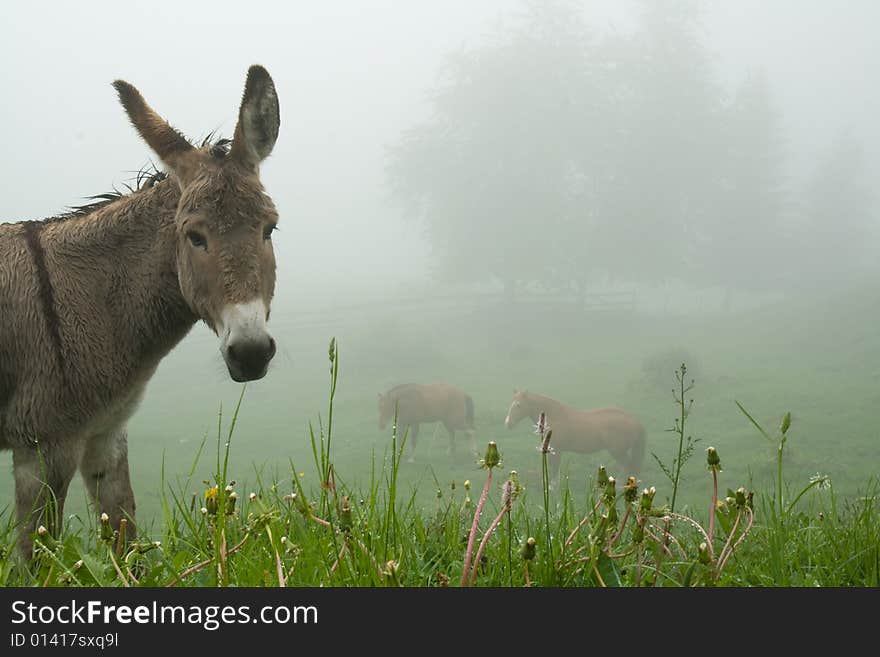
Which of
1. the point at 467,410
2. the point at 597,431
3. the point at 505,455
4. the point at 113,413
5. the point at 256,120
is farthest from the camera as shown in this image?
the point at 467,410

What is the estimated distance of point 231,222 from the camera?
131 inches

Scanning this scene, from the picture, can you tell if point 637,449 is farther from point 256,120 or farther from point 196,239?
point 196,239

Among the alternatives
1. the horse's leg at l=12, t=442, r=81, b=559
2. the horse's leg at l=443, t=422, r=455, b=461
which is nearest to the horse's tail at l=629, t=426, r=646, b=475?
the horse's leg at l=443, t=422, r=455, b=461

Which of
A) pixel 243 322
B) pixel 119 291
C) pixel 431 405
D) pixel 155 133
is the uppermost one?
pixel 155 133

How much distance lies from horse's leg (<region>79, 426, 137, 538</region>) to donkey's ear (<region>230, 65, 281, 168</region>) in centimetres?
181

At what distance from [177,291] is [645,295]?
95.7 meters

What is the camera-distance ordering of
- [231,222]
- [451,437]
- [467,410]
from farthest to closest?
[451,437] < [467,410] < [231,222]

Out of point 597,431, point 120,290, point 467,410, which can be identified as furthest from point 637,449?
point 120,290

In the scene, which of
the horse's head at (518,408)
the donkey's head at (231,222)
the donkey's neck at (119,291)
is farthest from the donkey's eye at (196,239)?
the horse's head at (518,408)

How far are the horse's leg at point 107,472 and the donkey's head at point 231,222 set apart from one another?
1.17m

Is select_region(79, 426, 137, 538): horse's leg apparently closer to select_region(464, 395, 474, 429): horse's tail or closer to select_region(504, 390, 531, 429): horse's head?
Result: select_region(504, 390, 531, 429): horse's head

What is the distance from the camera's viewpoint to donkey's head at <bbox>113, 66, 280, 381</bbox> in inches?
119

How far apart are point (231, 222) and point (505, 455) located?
790 inches

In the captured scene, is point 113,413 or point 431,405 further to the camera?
point 431,405
